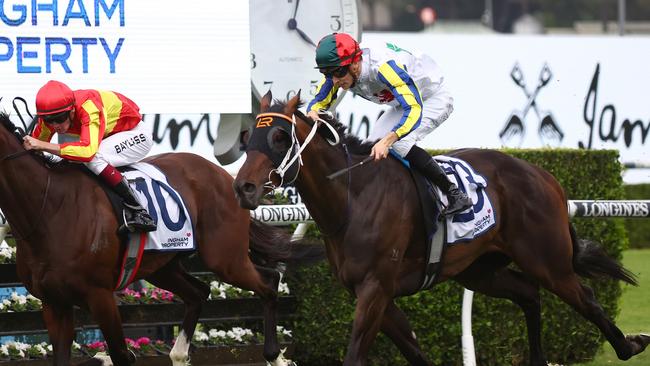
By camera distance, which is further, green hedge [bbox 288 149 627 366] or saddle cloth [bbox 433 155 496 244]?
green hedge [bbox 288 149 627 366]

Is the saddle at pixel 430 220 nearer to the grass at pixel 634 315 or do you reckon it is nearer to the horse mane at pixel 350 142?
the horse mane at pixel 350 142

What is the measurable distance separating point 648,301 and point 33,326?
545 cm

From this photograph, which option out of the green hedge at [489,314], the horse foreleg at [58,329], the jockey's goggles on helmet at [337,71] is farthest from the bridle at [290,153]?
the green hedge at [489,314]

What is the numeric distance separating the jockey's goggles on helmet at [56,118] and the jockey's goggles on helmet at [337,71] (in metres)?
1.23

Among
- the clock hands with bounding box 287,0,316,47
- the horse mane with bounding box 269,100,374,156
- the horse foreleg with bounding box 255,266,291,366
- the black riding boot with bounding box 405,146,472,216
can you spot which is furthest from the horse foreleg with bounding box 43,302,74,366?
the clock hands with bounding box 287,0,316,47

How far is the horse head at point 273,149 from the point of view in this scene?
→ 486cm

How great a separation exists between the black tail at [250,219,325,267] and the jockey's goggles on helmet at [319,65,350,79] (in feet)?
4.58

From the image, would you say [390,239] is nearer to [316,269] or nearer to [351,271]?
[351,271]

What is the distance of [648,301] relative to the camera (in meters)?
9.70

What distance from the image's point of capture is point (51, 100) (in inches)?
214

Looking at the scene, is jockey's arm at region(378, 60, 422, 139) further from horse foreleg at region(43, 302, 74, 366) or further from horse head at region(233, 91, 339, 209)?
horse foreleg at region(43, 302, 74, 366)

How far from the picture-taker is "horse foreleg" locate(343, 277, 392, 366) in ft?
16.8

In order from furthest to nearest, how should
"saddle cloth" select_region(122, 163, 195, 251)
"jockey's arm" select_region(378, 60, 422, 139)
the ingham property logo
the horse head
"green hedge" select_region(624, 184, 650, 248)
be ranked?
"green hedge" select_region(624, 184, 650, 248)
the ingham property logo
"saddle cloth" select_region(122, 163, 195, 251)
"jockey's arm" select_region(378, 60, 422, 139)
the horse head

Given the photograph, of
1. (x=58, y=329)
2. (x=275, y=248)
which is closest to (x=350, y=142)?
(x=275, y=248)
